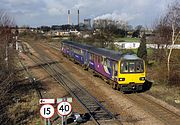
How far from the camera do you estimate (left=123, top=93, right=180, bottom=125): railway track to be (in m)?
15.7

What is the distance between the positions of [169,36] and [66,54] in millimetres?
16020

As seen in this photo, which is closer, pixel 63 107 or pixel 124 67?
pixel 63 107

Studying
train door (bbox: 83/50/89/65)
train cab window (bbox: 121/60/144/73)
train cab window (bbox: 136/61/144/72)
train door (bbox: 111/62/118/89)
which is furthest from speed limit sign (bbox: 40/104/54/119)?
train door (bbox: 83/50/89/65)

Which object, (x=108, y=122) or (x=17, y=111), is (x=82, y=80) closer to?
(x=17, y=111)

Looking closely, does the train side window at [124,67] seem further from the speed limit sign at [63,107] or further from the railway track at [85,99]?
the speed limit sign at [63,107]

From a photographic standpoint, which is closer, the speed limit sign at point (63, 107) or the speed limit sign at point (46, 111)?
the speed limit sign at point (46, 111)

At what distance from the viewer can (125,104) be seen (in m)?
19.0

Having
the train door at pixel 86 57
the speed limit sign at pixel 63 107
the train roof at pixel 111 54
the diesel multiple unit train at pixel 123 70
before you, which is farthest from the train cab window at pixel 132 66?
the train door at pixel 86 57

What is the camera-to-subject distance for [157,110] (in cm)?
1767

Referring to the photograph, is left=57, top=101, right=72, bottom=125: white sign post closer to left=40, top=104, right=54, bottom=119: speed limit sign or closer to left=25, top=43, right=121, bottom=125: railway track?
left=40, top=104, right=54, bottom=119: speed limit sign

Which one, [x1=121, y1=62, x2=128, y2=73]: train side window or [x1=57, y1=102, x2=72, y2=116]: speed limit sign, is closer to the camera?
[x1=57, y1=102, x2=72, y2=116]: speed limit sign

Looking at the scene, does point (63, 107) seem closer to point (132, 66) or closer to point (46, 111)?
point (46, 111)

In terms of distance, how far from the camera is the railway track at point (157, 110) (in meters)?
15.7

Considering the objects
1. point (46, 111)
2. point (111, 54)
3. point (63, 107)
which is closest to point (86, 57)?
point (111, 54)
